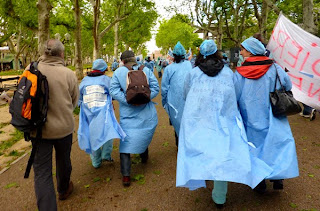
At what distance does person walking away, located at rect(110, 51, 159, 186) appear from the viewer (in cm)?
350

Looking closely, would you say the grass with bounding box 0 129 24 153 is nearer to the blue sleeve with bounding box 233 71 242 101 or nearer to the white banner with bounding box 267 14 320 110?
the blue sleeve with bounding box 233 71 242 101

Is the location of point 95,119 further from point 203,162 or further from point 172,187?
point 203,162

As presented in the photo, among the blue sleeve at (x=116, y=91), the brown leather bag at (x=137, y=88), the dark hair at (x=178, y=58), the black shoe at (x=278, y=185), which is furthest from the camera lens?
the dark hair at (x=178, y=58)

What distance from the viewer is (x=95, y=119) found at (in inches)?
143

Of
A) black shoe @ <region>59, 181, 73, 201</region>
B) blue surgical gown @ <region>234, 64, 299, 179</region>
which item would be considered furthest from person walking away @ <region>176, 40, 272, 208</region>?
black shoe @ <region>59, 181, 73, 201</region>

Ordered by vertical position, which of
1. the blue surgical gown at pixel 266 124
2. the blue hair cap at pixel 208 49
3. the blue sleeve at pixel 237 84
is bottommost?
the blue surgical gown at pixel 266 124

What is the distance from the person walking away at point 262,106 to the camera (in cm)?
273

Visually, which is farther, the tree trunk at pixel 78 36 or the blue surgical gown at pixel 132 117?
the tree trunk at pixel 78 36

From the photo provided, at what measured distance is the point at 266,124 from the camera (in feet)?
9.23

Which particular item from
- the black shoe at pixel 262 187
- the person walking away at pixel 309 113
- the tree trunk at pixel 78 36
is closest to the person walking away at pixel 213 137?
the black shoe at pixel 262 187

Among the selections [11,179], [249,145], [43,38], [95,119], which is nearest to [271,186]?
[249,145]

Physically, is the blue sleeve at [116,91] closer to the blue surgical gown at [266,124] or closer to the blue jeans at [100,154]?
the blue jeans at [100,154]

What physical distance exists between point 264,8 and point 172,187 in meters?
15.8

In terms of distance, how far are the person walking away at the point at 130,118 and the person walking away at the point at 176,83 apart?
62 centimetres
